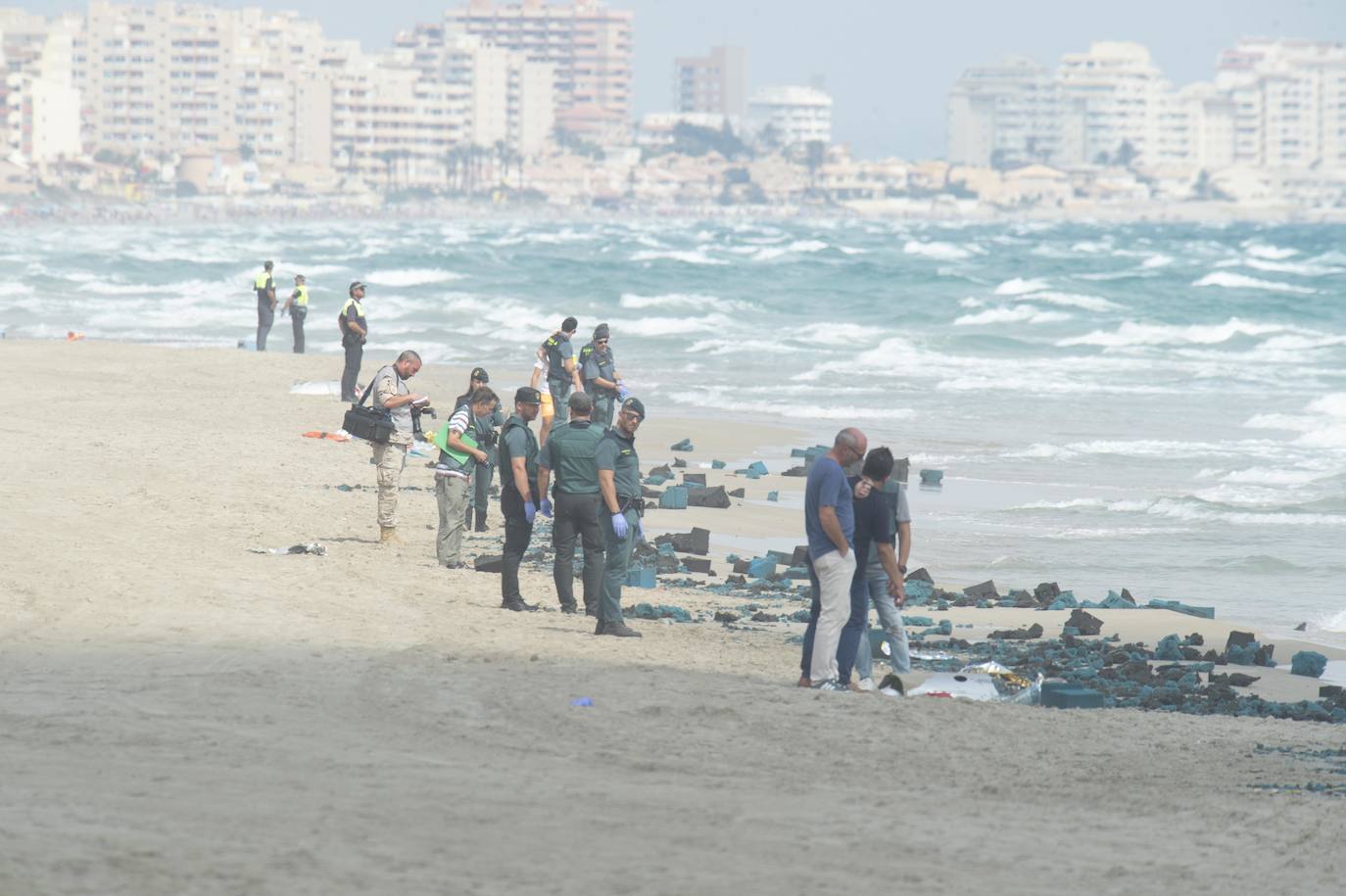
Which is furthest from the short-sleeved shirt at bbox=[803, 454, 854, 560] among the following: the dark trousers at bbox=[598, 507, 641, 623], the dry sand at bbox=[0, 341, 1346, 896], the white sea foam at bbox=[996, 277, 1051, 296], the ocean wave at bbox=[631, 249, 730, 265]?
the ocean wave at bbox=[631, 249, 730, 265]

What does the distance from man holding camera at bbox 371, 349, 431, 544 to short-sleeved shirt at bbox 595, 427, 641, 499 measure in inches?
108

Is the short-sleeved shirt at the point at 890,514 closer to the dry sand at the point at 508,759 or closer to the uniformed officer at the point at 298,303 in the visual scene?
the dry sand at the point at 508,759

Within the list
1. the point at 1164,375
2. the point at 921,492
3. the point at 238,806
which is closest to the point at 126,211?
the point at 1164,375

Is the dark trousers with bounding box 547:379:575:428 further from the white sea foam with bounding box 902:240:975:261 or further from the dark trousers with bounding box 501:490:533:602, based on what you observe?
the white sea foam with bounding box 902:240:975:261

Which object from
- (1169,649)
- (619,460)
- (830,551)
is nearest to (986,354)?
(1169,649)

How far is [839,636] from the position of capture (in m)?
10.1

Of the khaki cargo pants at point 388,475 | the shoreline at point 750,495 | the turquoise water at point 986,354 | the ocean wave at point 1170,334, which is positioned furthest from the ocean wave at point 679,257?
the khaki cargo pants at point 388,475

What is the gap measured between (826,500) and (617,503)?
6.28ft

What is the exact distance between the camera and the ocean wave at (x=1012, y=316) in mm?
52969

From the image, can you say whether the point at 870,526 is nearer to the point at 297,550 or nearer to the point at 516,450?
the point at 516,450

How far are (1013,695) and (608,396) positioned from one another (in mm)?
8615

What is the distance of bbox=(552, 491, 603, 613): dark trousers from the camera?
11.2m

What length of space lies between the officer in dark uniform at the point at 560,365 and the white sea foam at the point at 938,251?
8129cm

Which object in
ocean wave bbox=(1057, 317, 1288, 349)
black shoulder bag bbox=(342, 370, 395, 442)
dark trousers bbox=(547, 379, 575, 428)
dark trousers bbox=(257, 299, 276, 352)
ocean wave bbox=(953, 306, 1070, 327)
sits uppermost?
ocean wave bbox=(953, 306, 1070, 327)
